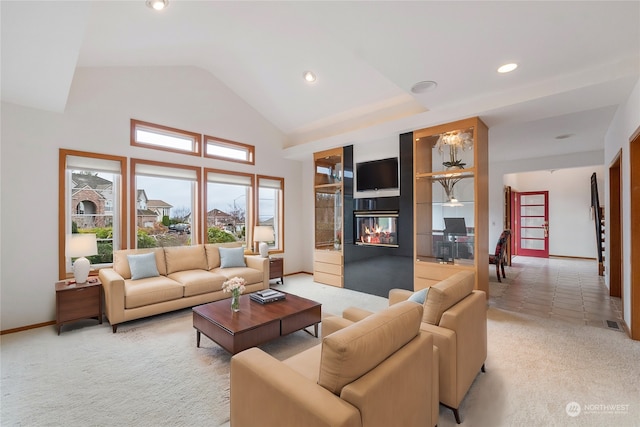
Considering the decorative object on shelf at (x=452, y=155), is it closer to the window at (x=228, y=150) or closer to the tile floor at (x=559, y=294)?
the tile floor at (x=559, y=294)

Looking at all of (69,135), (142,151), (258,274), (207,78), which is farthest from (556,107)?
(69,135)

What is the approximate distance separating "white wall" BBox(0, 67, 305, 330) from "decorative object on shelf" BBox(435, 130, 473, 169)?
3783 mm

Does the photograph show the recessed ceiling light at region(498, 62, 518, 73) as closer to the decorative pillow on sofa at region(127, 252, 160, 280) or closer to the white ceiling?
the white ceiling

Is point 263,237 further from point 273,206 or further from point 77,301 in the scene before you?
point 77,301

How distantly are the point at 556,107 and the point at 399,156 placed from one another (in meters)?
1.97

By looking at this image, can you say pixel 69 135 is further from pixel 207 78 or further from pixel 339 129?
pixel 339 129

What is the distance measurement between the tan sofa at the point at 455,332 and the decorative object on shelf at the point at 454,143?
228cm

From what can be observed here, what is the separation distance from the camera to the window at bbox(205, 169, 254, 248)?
5141mm

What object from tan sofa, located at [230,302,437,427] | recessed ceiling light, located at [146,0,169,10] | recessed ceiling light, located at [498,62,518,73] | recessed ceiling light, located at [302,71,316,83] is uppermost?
recessed ceiling light, located at [146,0,169,10]

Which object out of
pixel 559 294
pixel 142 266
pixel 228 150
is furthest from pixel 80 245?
pixel 559 294

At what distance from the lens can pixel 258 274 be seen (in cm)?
457

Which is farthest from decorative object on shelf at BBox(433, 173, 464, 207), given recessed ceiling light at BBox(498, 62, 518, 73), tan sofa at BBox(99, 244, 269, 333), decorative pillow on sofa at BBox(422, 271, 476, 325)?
tan sofa at BBox(99, 244, 269, 333)

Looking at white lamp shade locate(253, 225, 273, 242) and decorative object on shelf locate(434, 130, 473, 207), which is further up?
decorative object on shelf locate(434, 130, 473, 207)

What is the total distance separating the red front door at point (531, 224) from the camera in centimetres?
888
